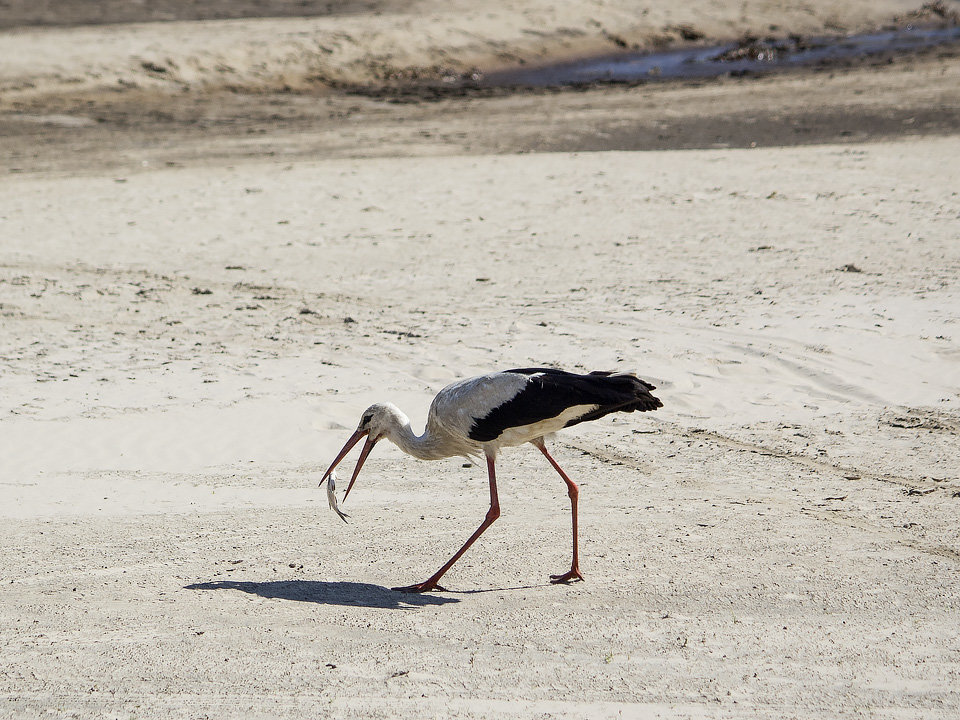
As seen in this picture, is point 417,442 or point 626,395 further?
point 417,442

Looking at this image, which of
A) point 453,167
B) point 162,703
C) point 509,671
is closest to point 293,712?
point 162,703

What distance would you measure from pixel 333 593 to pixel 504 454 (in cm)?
221

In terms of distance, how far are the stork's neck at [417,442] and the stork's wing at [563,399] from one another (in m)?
0.40

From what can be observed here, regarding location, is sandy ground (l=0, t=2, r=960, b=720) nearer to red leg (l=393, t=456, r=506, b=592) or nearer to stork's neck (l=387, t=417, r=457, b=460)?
red leg (l=393, t=456, r=506, b=592)

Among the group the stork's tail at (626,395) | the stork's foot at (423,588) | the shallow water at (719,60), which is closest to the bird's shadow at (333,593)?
the stork's foot at (423,588)

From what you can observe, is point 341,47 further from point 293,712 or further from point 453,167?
point 293,712

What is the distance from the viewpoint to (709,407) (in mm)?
8062

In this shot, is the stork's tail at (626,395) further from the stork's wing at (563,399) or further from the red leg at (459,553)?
the red leg at (459,553)

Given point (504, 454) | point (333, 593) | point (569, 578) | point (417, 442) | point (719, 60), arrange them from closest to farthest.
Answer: point (333, 593)
point (569, 578)
point (417, 442)
point (504, 454)
point (719, 60)

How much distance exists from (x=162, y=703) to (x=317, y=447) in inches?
121

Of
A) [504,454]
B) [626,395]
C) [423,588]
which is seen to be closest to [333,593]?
[423,588]

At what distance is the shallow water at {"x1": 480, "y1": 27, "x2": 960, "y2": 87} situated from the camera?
82.4ft

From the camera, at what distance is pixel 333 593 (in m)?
5.62

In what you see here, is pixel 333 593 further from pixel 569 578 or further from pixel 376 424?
pixel 569 578
